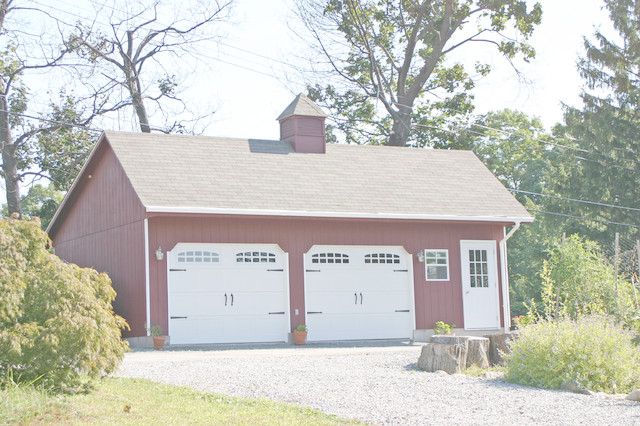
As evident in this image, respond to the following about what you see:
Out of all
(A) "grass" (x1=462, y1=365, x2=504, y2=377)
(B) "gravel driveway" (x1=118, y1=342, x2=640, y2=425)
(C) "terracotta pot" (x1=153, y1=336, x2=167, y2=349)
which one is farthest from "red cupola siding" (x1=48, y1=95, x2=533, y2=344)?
A: (A) "grass" (x1=462, y1=365, x2=504, y2=377)

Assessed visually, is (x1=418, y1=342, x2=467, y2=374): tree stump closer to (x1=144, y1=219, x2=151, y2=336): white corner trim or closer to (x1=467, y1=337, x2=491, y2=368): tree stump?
(x1=467, y1=337, x2=491, y2=368): tree stump

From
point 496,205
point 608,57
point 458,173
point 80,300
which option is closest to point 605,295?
point 496,205

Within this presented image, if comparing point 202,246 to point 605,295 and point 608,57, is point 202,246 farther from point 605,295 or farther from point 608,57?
point 608,57

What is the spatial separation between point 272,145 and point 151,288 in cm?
523

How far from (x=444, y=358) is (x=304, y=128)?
31.0ft

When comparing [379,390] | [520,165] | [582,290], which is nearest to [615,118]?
[582,290]

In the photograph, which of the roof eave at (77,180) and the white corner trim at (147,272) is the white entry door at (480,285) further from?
the roof eave at (77,180)

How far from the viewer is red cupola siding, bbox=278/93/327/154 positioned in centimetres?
1850

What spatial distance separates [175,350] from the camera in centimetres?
1364

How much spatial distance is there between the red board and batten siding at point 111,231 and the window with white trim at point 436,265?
600 cm

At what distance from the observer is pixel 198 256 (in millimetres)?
14867

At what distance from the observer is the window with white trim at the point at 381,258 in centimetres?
1639

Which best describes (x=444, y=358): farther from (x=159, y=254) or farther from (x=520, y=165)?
(x=520, y=165)

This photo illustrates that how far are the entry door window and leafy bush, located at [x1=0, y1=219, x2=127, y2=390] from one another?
1060 cm
